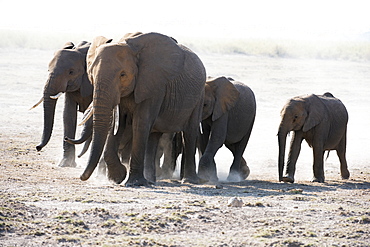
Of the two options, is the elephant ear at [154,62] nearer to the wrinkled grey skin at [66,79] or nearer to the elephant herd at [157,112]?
the elephant herd at [157,112]

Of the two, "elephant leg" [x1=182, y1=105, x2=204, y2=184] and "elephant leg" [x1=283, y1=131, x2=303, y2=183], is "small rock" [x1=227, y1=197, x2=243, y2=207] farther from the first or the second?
"elephant leg" [x1=283, y1=131, x2=303, y2=183]

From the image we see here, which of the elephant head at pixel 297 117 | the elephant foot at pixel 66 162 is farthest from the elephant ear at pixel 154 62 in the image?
the elephant foot at pixel 66 162

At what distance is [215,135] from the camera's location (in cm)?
1227

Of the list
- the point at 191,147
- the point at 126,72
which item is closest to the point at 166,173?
the point at 191,147

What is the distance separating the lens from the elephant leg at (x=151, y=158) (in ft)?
35.2

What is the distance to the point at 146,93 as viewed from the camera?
996 centimetres

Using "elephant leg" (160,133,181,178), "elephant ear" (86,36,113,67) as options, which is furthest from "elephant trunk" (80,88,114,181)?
"elephant leg" (160,133,181,178)

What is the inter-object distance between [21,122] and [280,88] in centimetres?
1021

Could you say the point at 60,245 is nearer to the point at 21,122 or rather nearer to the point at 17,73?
the point at 21,122

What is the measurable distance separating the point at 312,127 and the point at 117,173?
3580 millimetres

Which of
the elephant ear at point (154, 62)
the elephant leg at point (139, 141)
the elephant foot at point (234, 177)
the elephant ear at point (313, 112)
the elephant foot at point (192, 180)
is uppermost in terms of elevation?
the elephant ear at point (154, 62)

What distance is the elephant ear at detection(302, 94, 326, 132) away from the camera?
12.4 m

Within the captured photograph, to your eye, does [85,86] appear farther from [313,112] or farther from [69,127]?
[313,112]

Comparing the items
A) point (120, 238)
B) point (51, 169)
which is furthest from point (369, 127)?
point (120, 238)
